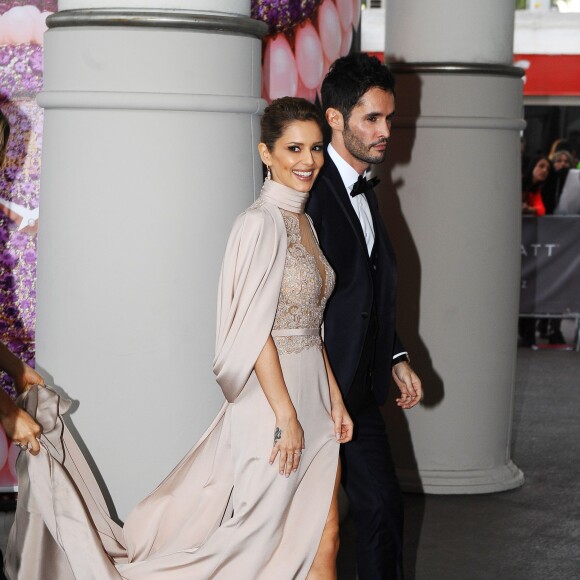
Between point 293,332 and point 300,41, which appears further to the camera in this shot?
point 300,41

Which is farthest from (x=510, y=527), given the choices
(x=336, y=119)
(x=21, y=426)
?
(x=21, y=426)

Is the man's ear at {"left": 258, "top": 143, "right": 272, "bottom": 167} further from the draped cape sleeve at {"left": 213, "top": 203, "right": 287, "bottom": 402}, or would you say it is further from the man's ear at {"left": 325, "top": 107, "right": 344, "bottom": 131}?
the man's ear at {"left": 325, "top": 107, "right": 344, "bottom": 131}

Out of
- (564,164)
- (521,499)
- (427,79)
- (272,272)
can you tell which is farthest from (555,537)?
(564,164)

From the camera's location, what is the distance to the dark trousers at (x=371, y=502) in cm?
441

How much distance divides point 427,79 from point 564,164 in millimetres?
8892

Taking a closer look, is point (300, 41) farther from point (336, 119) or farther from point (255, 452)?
point (255, 452)

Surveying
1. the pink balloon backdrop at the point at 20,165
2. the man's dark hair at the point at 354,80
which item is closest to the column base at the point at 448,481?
the pink balloon backdrop at the point at 20,165

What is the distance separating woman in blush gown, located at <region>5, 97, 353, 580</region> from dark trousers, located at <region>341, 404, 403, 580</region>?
30 cm

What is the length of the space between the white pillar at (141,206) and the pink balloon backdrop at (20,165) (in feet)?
3.56

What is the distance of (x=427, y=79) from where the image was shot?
6.69 meters

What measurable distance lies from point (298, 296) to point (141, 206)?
102cm

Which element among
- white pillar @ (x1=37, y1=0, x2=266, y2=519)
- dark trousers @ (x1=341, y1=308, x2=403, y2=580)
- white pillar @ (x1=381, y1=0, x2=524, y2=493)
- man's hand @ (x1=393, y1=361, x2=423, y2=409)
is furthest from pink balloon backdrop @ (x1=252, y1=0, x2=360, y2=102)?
dark trousers @ (x1=341, y1=308, x2=403, y2=580)

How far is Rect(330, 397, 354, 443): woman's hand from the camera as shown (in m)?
4.04

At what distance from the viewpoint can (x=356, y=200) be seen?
175 inches
